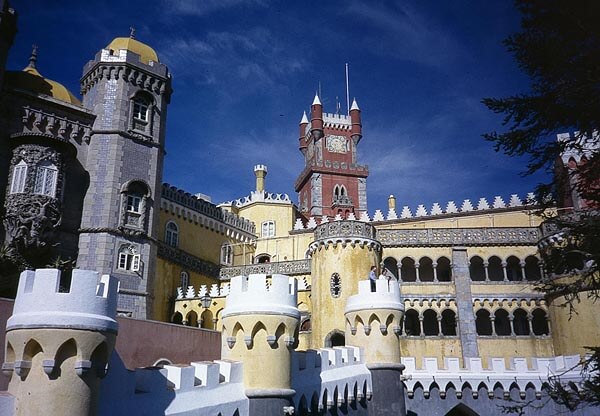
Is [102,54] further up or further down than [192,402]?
further up

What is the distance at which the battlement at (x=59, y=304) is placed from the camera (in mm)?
9305

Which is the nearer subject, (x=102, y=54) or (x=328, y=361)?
(x=328, y=361)

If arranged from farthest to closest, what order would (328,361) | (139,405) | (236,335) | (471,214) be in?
(471,214) < (328,361) < (236,335) < (139,405)

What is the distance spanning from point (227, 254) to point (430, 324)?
16.9 m

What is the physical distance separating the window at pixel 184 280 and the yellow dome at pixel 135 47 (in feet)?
48.7

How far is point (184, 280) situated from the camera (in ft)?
127

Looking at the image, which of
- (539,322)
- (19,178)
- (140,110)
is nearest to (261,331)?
(19,178)

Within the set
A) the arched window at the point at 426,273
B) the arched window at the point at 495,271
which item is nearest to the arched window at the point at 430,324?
the arched window at the point at 426,273

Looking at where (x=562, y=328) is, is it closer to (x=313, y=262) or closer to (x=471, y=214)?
(x=471, y=214)

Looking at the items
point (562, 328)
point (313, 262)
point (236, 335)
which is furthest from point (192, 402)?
point (562, 328)

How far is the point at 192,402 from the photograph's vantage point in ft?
40.0

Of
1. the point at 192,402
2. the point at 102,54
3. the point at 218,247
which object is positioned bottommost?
the point at 192,402

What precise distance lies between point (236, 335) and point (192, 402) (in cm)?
270

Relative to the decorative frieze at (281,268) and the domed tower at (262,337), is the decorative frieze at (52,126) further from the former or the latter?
the domed tower at (262,337)
